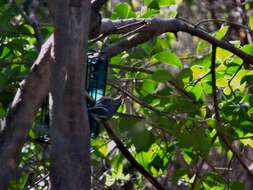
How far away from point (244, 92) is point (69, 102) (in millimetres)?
1317

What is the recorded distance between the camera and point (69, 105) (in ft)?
4.86

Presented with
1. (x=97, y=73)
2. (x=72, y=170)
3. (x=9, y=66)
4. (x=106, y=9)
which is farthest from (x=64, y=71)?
(x=106, y=9)

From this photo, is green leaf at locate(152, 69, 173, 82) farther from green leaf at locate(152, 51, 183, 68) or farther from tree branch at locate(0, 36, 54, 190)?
green leaf at locate(152, 51, 183, 68)

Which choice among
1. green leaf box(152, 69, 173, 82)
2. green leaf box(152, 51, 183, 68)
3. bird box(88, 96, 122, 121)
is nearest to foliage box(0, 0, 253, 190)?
green leaf box(152, 51, 183, 68)

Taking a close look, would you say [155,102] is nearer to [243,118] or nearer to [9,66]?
[243,118]

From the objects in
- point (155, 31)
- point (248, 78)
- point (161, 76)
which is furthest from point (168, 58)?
point (161, 76)

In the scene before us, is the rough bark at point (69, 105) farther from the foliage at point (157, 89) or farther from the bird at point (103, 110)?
the foliage at point (157, 89)

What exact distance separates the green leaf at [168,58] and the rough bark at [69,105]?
785 millimetres

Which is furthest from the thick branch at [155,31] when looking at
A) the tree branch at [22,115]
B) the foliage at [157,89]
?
the tree branch at [22,115]

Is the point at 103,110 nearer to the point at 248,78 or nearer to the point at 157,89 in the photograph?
the point at 157,89

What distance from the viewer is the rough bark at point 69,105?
1.47 meters

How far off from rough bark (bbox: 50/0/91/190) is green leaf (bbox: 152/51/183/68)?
79cm

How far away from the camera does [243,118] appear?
227 centimetres

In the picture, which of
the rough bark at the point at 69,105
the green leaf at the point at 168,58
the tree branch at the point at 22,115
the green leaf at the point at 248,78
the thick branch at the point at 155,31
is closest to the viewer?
the rough bark at the point at 69,105
